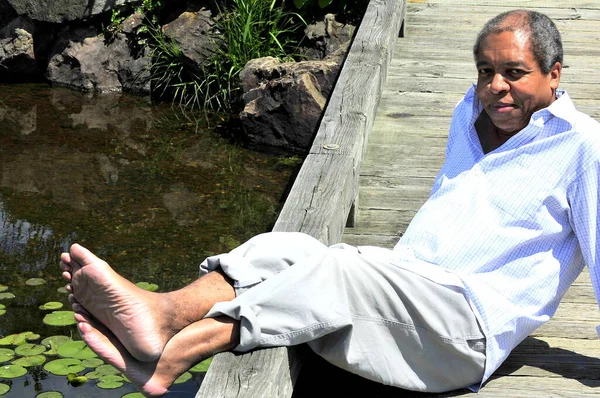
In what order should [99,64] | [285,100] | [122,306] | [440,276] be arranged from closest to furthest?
[122,306]
[440,276]
[285,100]
[99,64]

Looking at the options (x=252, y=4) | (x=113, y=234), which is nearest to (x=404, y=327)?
(x=113, y=234)

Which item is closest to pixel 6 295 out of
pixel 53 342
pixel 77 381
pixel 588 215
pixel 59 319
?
pixel 59 319

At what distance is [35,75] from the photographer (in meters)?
8.44

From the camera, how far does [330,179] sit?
320 cm

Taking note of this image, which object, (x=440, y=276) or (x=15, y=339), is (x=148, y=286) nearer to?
(x=15, y=339)

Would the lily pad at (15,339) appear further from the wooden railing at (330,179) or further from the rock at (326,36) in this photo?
the rock at (326,36)

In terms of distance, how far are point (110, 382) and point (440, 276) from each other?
Answer: 1.94m

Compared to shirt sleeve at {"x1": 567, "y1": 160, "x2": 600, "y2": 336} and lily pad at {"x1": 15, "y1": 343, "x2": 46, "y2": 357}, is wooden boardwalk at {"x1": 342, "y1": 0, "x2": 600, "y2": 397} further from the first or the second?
lily pad at {"x1": 15, "y1": 343, "x2": 46, "y2": 357}

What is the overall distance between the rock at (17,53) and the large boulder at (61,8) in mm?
285

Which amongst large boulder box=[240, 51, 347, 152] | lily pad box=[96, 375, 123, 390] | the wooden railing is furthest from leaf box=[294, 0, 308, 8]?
lily pad box=[96, 375, 123, 390]

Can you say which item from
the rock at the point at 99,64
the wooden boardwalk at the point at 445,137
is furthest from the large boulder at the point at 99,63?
the wooden boardwalk at the point at 445,137

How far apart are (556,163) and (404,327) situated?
1.81 feet

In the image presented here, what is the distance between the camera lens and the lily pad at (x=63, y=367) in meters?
4.00

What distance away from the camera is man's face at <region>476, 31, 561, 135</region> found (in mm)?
2496
